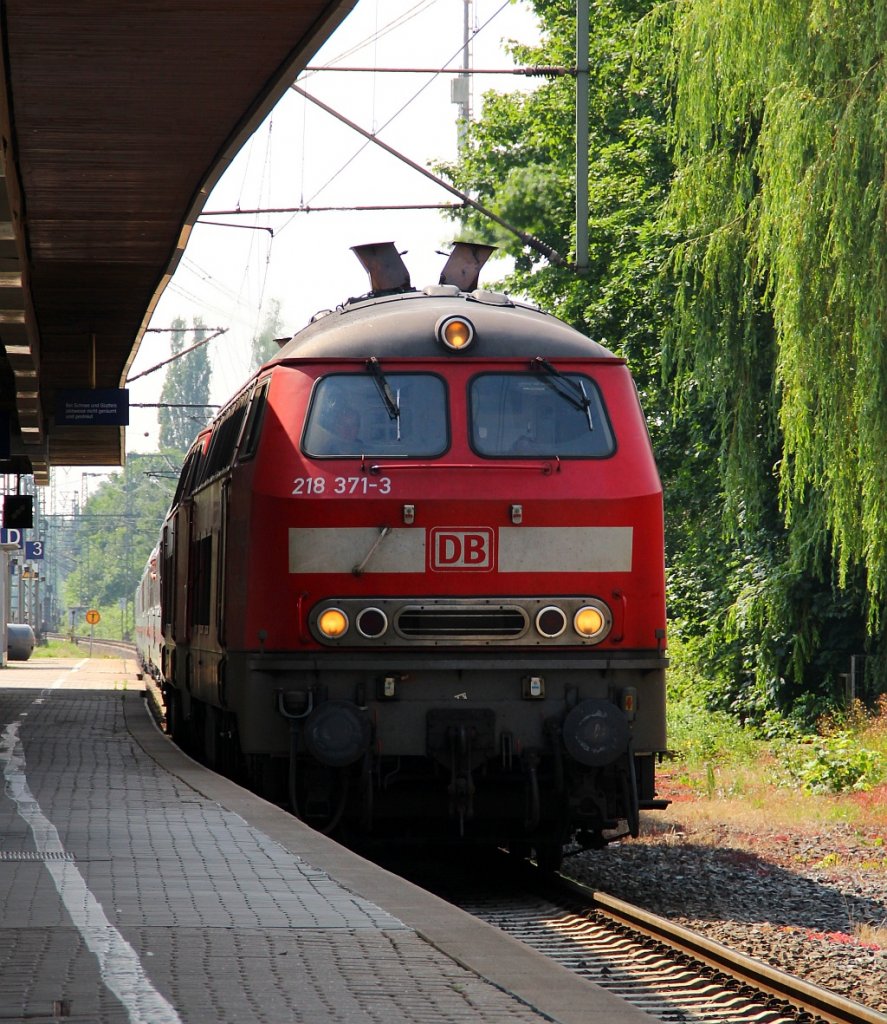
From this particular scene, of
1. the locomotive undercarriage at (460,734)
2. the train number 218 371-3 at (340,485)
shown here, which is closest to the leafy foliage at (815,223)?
the locomotive undercarriage at (460,734)

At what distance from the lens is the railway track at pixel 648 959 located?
23.6ft

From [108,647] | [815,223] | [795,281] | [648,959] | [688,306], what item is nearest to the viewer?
[648,959]

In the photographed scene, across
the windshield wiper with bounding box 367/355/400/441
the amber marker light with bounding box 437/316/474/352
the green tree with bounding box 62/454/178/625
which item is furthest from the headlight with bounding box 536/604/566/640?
the green tree with bounding box 62/454/178/625

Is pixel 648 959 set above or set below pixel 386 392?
below

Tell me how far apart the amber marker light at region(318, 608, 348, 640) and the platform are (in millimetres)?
1093

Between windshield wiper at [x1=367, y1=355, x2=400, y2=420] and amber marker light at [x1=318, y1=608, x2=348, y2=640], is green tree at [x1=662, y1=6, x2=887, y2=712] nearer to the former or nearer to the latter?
windshield wiper at [x1=367, y1=355, x2=400, y2=420]

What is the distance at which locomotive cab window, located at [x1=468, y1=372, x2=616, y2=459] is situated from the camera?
1044cm

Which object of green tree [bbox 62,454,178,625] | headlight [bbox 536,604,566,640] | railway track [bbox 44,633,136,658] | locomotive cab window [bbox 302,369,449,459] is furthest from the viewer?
green tree [bbox 62,454,178,625]

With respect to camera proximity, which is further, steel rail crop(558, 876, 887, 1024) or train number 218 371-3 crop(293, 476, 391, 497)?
train number 218 371-3 crop(293, 476, 391, 497)

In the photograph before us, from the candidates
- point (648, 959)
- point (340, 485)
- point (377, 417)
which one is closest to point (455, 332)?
point (377, 417)

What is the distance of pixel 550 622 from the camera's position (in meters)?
10.0

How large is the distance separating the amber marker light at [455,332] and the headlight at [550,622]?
178 centimetres

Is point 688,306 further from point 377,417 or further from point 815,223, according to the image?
point 377,417

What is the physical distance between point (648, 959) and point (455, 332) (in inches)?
163
